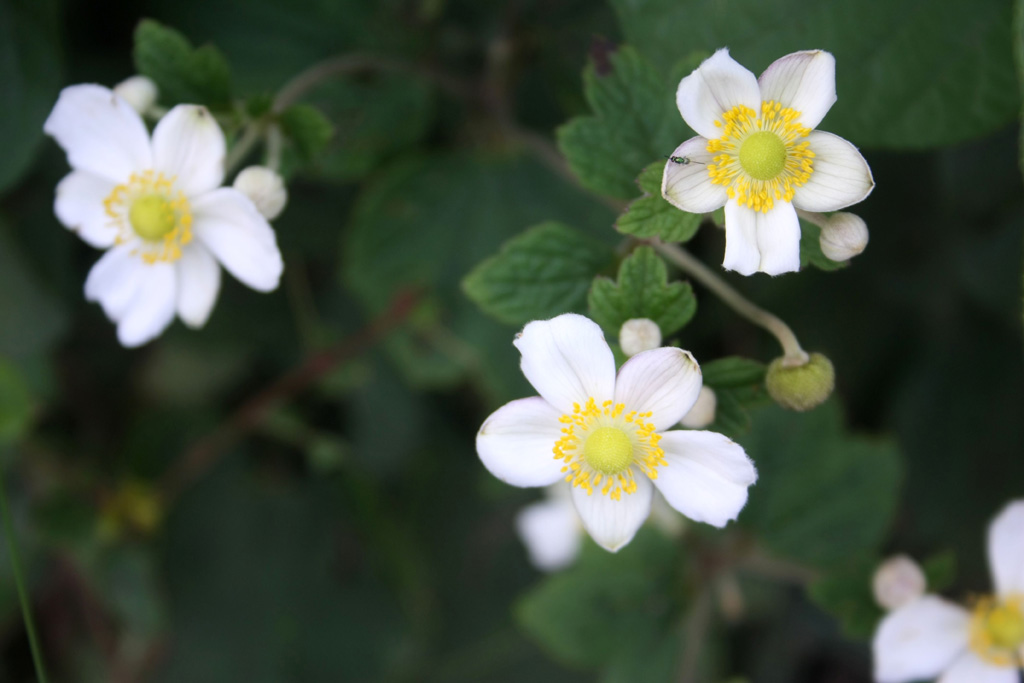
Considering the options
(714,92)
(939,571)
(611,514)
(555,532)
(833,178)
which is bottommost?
(555,532)

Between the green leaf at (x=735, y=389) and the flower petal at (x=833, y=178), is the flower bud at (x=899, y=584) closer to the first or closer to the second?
the green leaf at (x=735, y=389)

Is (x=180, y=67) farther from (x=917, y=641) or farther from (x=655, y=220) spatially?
(x=917, y=641)

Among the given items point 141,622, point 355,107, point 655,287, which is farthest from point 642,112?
point 141,622

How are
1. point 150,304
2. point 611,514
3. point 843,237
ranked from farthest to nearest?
point 150,304 < point 611,514 < point 843,237

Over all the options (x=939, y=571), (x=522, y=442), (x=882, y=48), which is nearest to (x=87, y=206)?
(x=522, y=442)

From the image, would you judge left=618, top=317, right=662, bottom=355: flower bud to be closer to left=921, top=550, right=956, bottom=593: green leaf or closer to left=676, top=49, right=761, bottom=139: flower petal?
left=676, top=49, right=761, bottom=139: flower petal
